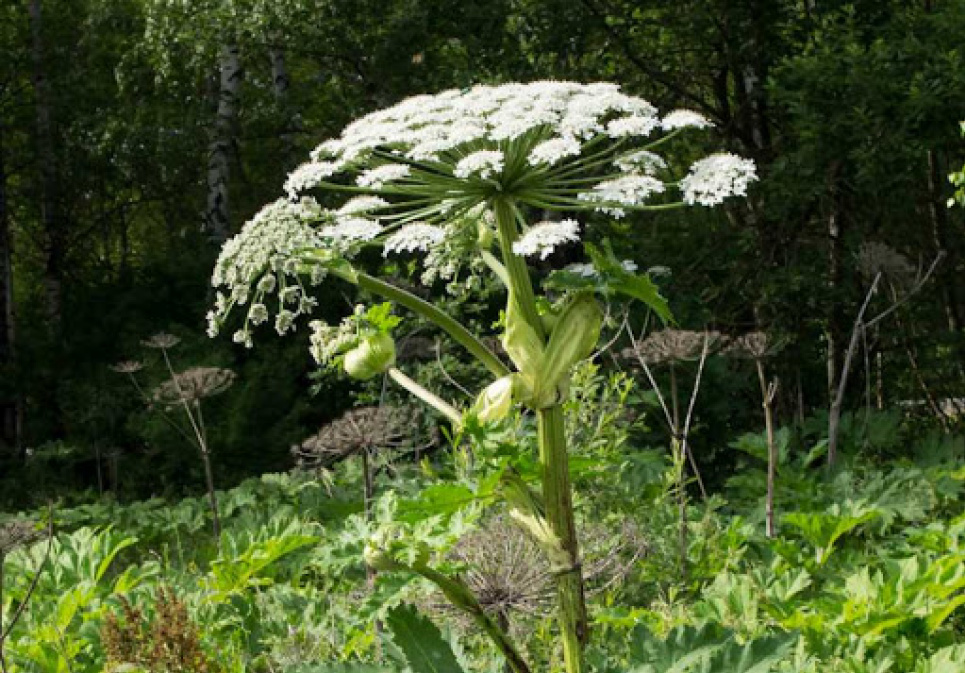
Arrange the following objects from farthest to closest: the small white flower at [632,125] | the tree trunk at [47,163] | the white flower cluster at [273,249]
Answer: the tree trunk at [47,163], the small white flower at [632,125], the white flower cluster at [273,249]

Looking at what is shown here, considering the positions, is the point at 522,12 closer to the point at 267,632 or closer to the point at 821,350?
the point at 821,350

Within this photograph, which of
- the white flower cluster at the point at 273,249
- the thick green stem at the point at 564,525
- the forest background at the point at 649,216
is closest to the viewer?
the thick green stem at the point at 564,525

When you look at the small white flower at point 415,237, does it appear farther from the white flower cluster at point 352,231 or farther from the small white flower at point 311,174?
the small white flower at point 311,174

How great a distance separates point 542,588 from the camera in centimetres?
289

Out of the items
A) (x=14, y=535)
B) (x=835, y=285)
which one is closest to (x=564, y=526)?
(x=14, y=535)

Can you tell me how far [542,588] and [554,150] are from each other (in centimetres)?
128

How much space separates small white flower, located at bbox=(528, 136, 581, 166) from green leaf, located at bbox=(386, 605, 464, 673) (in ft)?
2.65

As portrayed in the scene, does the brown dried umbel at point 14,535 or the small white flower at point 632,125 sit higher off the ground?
the small white flower at point 632,125

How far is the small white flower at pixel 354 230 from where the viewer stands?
2176 mm

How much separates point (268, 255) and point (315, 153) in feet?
0.94

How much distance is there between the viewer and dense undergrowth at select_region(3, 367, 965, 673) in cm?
207

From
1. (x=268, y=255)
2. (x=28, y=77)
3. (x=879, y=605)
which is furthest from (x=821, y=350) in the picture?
(x=28, y=77)

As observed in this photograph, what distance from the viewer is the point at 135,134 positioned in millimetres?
12445

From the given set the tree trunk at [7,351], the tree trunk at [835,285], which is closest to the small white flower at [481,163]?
the tree trunk at [835,285]
